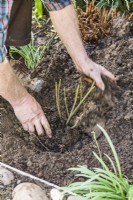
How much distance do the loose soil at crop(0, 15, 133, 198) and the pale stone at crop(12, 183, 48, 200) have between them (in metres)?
0.14

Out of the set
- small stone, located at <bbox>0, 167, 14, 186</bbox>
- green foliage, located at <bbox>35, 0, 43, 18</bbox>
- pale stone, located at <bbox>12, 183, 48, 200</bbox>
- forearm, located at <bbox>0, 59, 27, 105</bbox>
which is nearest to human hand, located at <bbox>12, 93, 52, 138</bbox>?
forearm, located at <bbox>0, 59, 27, 105</bbox>

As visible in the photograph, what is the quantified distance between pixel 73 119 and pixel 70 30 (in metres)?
0.49

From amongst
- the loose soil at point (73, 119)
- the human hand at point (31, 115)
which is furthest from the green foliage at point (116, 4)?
the human hand at point (31, 115)

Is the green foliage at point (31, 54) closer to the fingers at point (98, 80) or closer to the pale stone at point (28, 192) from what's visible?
the fingers at point (98, 80)

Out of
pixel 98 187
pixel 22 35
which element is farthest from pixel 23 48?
pixel 98 187

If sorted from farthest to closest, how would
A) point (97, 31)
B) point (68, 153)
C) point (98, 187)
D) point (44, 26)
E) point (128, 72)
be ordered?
point (44, 26)
point (97, 31)
point (128, 72)
point (68, 153)
point (98, 187)

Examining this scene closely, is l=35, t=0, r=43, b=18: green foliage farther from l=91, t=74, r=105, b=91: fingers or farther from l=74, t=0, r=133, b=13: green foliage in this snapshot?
l=91, t=74, r=105, b=91: fingers

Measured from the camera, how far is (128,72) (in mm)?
2639

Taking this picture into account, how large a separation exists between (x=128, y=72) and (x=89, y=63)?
327mm

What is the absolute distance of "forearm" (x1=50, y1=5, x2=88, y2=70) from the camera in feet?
7.80

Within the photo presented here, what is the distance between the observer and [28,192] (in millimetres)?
1985

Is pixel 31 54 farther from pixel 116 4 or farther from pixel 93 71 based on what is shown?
pixel 116 4

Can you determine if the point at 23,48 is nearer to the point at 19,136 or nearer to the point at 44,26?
the point at 44,26

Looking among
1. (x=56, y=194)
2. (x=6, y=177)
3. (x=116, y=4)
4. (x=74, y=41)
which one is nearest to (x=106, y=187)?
(x=56, y=194)
